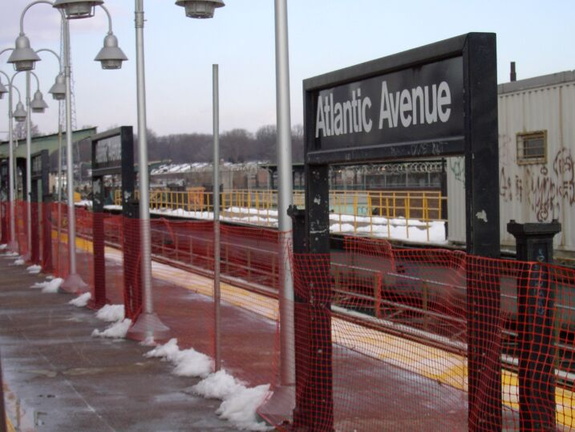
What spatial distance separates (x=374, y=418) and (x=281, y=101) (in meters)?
2.70

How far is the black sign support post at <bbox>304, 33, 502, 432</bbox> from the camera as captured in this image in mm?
4438

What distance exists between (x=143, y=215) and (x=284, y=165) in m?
5.12

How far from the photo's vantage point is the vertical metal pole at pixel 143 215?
37.2 feet

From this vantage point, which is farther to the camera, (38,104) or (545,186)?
(38,104)

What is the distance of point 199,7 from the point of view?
997cm

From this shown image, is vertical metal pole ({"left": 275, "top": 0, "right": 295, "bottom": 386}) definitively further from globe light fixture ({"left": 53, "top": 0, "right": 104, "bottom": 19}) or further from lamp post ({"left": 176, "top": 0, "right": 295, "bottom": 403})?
globe light fixture ({"left": 53, "top": 0, "right": 104, "bottom": 19})

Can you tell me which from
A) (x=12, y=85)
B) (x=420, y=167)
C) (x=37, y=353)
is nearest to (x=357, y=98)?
(x=37, y=353)

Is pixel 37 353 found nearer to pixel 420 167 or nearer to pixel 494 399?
pixel 494 399

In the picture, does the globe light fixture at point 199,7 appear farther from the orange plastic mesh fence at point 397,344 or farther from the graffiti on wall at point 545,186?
the graffiti on wall at point 545,186

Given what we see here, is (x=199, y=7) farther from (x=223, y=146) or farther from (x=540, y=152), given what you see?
(x=223, y=146)

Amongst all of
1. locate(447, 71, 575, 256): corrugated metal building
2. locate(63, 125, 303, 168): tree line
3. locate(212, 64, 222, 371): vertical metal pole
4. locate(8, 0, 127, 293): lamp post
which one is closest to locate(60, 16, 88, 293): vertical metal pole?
locate(8, 0, 127, 293): lamp post

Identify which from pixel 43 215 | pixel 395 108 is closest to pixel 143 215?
pixel 395 108

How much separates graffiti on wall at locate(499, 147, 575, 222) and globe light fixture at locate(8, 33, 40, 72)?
384 inches

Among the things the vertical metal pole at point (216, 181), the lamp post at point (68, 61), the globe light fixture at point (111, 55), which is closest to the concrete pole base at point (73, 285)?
the lamp post at point (68, 61)
